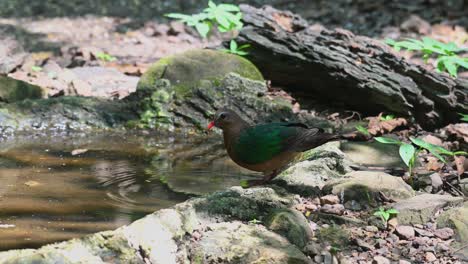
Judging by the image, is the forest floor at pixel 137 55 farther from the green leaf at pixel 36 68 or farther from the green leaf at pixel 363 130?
the green leaf at pixel 363 130

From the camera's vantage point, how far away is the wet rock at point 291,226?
3.67m

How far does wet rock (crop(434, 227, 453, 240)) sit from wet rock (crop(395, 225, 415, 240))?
0.43 feet

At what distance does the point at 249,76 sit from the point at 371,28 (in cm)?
482

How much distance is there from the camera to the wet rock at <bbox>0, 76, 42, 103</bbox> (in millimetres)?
6523

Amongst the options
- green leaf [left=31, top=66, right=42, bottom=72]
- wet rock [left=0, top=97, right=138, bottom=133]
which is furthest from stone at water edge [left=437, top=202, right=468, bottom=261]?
green leaf [left=31, top=66, right=42, bottom=72]

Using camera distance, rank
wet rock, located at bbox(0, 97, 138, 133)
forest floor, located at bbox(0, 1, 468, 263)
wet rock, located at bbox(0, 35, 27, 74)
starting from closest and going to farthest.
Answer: forest floor, located at bbox(0, 1, 468, 263) < wet rock, located at bbox(0, 97, 138, 133) < wet rock, located at bbox(0, 35, 27, 74)

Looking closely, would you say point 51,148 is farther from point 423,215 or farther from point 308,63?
point 423,215

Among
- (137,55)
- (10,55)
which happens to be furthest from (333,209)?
(137,55)

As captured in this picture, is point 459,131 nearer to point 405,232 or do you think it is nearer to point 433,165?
point 433,165

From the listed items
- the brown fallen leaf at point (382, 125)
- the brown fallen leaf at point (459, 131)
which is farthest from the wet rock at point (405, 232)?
the brown fallen leaf at point (382, 125)

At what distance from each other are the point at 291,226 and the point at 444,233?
0.87 metres

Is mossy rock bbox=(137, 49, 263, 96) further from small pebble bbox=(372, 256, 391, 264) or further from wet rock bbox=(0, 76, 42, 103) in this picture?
small pebble bbox=(372, 256, 391, 264)

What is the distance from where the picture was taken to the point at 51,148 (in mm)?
5656

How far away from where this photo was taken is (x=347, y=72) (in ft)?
21.1
